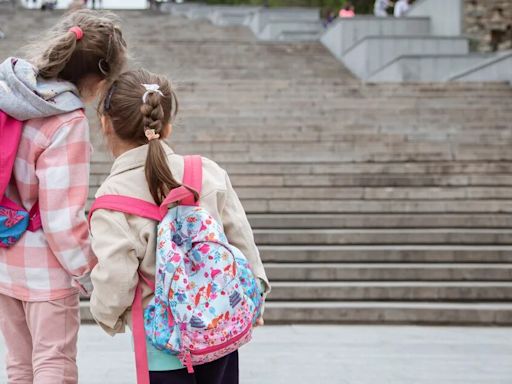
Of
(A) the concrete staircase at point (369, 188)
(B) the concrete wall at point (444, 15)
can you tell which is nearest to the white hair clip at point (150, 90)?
(A) the concrete staircase at point (369, 188)

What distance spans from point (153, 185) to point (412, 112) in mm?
10281

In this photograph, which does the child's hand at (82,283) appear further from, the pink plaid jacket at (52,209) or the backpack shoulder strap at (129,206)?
the backpack shoulder strap at (129,206)

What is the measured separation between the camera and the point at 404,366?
16.2 ft

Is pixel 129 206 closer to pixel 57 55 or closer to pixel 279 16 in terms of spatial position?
pixel 57 55

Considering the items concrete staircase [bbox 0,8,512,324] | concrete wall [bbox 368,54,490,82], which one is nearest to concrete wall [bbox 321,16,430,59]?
concrete wall [bbox 368,54,490,82]

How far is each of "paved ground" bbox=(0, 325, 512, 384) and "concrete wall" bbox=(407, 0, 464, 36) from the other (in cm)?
1470

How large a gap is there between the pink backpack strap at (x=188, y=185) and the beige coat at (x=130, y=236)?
0.08ft

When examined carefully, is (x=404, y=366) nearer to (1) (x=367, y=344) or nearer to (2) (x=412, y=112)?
(1) (x=367, y=344)

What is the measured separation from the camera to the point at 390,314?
645 centimetres

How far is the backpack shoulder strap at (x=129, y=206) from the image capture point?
8.12 ft

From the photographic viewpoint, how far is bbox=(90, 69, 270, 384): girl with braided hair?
246 cm

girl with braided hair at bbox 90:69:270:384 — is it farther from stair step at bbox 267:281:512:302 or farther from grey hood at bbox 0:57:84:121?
stair step at bbox 267:281:512:302

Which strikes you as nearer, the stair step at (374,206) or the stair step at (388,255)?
the stair step at (388,255)

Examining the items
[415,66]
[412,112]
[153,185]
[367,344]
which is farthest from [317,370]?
[415,66]
